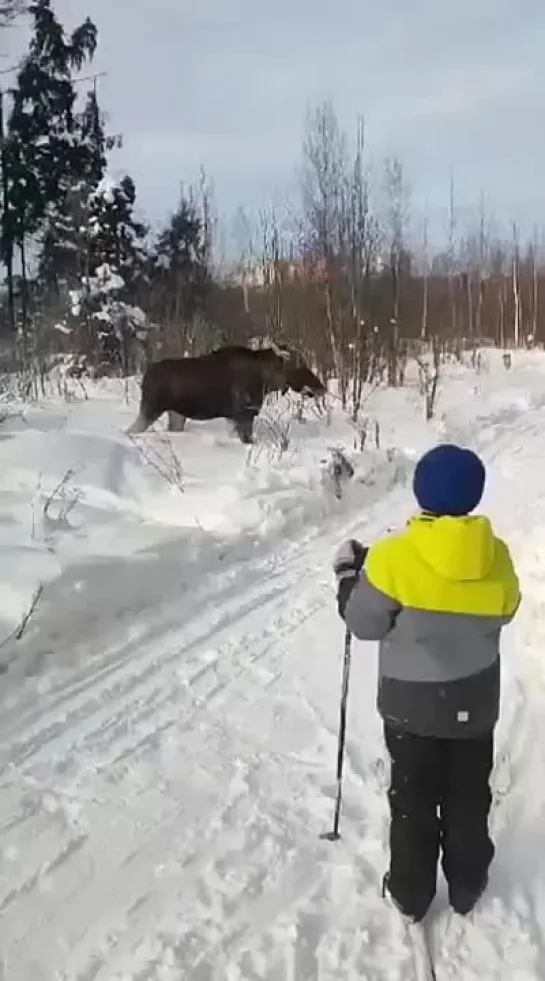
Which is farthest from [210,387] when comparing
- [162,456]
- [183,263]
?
[183,263]

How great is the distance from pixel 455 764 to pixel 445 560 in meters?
0.71

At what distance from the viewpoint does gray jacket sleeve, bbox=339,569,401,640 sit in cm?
313

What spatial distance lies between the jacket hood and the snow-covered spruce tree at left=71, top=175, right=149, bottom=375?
72.6 ft

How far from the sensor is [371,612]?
3.13m

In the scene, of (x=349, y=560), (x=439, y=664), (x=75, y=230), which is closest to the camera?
(x=439, y=664)

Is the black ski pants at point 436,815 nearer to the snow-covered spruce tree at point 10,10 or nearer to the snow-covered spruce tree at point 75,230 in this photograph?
the snow-covered spruce tree at point 10,10

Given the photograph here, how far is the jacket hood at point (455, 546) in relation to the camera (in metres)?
3.05

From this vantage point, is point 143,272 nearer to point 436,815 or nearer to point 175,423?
point 175,423

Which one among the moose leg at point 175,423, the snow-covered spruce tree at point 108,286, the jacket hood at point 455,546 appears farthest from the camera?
the snow-covered spruce tree at point 108,286

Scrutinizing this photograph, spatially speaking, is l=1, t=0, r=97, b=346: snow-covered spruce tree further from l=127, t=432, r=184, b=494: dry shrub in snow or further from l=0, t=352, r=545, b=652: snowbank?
l=127, t=432, r=184, b=494: dry shrub in snow

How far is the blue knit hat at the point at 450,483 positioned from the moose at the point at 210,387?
1122cm

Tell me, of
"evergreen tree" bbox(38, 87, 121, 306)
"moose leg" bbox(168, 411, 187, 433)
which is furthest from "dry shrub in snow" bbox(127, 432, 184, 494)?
"evergreen tree" bbox(38, 87, 121, 306)

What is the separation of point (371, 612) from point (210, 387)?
38.1ft

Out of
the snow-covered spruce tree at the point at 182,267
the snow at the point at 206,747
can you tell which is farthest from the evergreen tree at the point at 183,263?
the snow at the point at 206,747
